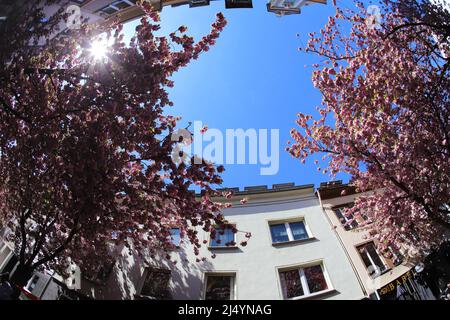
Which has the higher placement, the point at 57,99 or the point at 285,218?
the point at 285,218

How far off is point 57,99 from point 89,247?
247 inches

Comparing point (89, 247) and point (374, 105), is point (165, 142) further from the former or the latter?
point (374, 105)

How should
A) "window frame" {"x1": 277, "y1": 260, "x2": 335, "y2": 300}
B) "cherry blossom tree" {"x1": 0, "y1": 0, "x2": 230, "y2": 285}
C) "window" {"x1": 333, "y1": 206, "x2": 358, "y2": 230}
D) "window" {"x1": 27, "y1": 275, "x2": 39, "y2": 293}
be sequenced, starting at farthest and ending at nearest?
"window" {"x1": 333, "y1": 206, "x2": 358, "y2": 230}
"window frame" {"x1": 277, "y1": 260, "x2": 335, "y2": 300}
"window" {"x1": 27, "y1": 275, "x2": 39, "y2": 293}
"cherry blossom tree" {"x1": 0, "y1": 0, "x2": 230, "y2": 285}

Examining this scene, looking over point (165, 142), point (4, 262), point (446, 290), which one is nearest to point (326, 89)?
point (165, 142)

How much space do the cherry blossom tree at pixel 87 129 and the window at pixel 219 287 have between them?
4846mm

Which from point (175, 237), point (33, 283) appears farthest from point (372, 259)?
point (33, 283)

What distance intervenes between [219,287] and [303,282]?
421 cm

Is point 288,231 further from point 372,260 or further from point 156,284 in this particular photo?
point 156,284

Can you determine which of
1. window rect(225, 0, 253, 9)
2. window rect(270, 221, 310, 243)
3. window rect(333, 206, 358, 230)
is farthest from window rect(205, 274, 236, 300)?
window rect(225, 0, 253, 9)

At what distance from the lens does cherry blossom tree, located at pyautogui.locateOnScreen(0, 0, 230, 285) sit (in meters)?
7.38

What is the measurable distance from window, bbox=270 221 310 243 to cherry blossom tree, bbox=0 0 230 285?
6725 millimetres

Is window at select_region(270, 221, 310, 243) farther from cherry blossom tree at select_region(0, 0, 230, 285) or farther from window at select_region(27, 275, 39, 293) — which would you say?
window at select_region(27, 275, 39, 293)
